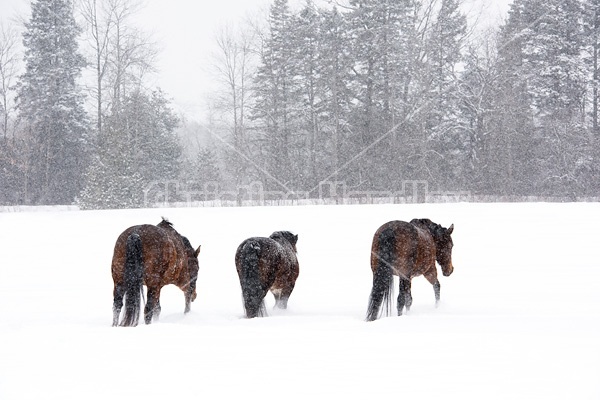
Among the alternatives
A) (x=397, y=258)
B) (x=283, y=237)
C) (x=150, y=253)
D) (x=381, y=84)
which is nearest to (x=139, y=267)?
(x=150, y=253)

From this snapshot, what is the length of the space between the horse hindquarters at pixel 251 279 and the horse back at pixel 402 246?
1340 millimetres

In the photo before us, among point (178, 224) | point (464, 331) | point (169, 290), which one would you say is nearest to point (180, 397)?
point (464, 331)

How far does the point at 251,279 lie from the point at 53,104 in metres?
23.4

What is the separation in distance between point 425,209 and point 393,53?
48.8 feet

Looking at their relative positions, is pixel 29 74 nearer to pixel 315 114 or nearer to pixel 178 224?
pixel 315 114

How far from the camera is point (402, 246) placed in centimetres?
613

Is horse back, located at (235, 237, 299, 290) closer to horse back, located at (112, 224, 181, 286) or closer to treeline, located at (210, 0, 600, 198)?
horse back, located at (112, 224, 181, 286)

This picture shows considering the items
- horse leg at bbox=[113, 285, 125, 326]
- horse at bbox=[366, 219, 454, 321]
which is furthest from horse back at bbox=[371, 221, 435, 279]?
horse leg at bbox=[113, 285, 125, 326]

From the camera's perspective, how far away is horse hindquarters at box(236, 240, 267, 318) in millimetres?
5965

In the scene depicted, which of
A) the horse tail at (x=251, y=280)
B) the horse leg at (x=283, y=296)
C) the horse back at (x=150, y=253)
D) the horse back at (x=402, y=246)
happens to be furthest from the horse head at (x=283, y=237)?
the horse back at (x=150, y=253)

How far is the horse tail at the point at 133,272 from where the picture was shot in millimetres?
5465

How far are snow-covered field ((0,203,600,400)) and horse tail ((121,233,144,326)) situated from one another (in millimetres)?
415

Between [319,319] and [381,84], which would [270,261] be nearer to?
[319,319]

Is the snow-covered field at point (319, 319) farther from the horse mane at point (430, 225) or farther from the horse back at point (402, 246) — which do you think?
the horse mane at point (430, 225)
